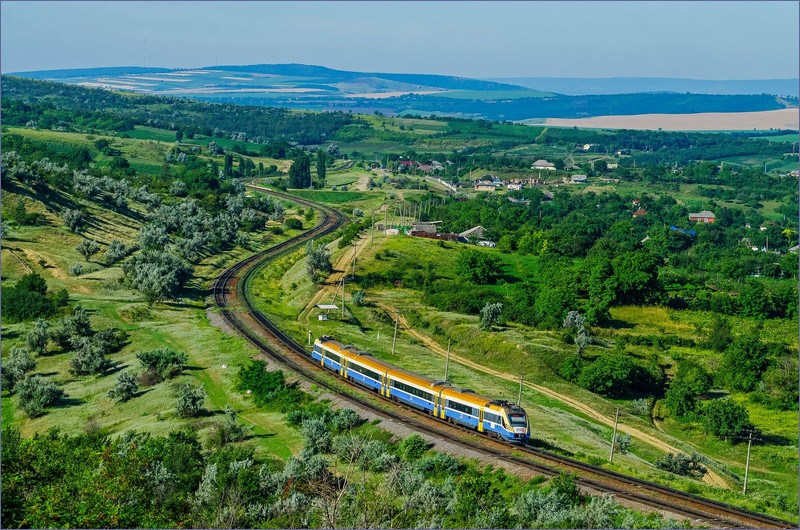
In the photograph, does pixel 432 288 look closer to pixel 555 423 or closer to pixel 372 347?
pixel 372 347

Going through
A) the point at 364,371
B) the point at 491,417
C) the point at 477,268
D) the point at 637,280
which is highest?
the point at 491,417

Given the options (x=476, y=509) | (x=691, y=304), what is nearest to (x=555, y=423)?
(x=476, y=509)

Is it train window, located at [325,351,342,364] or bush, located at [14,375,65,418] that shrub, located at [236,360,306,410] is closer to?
train window, located at [325,351,342,364]

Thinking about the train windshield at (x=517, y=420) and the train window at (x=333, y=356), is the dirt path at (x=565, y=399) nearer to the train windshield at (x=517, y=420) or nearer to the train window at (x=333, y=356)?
the train windshield at (x=517, y=420)

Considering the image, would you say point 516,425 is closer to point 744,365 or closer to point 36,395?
point 36,395

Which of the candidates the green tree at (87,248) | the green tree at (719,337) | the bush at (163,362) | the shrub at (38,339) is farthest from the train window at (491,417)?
the green tree at (87,248)

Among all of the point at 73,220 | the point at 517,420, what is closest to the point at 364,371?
the point at 517,420

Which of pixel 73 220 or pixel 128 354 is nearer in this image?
pixel 128 354
